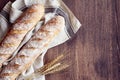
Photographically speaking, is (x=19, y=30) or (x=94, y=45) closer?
(x=19, y=30)

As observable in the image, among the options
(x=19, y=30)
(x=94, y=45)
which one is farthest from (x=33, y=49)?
(x=94, y=45)

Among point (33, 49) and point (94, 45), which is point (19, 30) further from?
point (94, 45)

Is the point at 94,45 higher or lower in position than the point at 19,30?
lower

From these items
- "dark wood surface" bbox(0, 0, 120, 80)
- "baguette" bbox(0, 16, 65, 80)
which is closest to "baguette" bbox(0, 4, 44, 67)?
"baguette" bbox(0, 16, 65, 80)

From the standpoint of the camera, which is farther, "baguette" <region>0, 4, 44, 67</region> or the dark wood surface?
the dark wood surface

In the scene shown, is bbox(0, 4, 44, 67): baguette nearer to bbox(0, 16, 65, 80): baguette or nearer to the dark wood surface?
bbox(0, 16, 65, 80): baguette

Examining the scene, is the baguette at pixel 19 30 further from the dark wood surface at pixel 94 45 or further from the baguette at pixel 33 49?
the dark wood surface at pixel 94 45
